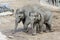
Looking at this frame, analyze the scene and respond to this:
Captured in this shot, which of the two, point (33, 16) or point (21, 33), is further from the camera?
point (21, 33)

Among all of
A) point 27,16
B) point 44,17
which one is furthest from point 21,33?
point 44,17

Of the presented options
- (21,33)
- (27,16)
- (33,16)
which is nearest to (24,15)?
(27,16)

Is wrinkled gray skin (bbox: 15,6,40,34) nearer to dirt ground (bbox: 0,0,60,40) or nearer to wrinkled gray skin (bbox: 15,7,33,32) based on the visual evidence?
wrinkled gray skin (bbox: 15,7,33,32)

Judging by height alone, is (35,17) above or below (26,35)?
above

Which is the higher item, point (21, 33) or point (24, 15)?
point (24, 15)

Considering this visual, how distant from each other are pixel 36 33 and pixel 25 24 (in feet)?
1.39

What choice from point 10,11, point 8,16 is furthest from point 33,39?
point 10,11

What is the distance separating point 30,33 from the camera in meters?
6.18

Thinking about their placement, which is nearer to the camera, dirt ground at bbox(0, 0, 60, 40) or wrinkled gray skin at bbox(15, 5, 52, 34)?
dirt ground at bbox(0, 0, 60, 40)

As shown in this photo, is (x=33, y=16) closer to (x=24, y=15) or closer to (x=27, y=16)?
(x=27, y=16)

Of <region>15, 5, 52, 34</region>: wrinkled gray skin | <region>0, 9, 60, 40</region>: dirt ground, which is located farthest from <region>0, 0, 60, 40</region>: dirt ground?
<region>15, 5, 52, 34</region>: wrinkled gray skin

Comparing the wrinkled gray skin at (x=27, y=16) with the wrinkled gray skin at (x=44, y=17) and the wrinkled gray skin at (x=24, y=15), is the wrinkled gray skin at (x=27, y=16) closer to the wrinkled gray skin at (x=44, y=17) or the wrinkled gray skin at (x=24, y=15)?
the wrinkled gray skin at (x=24, y=15)

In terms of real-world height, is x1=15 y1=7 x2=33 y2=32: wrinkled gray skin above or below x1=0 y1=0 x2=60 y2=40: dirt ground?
above

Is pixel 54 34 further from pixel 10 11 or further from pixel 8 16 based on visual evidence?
pixel 10 11
